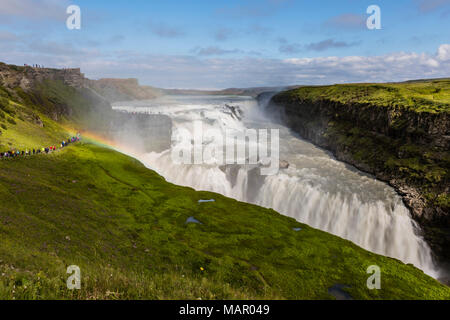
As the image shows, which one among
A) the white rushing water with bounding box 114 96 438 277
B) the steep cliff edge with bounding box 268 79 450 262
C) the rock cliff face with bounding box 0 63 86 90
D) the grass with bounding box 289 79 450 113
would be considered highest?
the rock cliff face with bounding box 0 63 86 90

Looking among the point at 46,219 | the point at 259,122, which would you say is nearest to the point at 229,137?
the point at 259,122

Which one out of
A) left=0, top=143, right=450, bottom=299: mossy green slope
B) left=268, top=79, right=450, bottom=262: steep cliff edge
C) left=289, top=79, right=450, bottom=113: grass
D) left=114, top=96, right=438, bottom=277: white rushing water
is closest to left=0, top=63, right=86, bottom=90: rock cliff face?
left=114, top=96, right=438, bottom=277: white rushing water

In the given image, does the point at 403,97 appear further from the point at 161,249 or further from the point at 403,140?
the point at 161,249

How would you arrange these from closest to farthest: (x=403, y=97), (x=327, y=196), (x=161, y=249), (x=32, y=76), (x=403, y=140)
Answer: (x=161, y=249), (x=327, y=196), (x=403, y=140), (x=403, y=97), (x=32, y=76)

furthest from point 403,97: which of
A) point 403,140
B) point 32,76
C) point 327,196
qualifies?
point 32,76

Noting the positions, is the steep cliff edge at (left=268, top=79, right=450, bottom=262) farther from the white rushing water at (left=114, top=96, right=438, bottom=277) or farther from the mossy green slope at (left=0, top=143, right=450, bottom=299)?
the mossy green slope at (left=0, top=143, right=450, bottom=299)

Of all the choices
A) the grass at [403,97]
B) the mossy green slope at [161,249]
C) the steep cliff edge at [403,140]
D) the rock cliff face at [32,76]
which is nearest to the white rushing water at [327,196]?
the steep cliff edge at [403,140]
